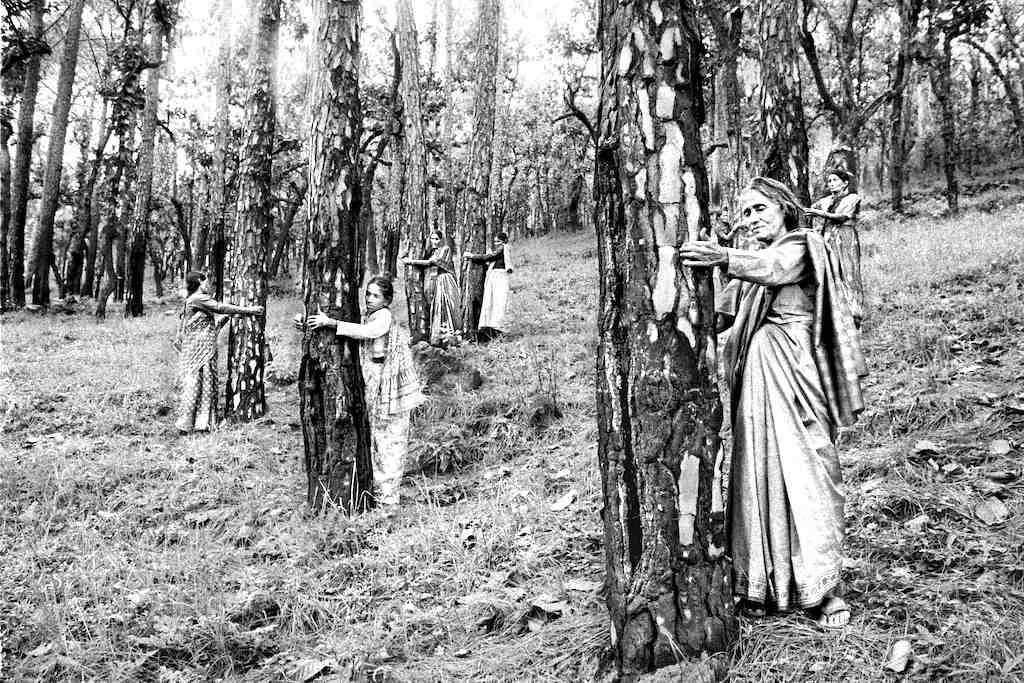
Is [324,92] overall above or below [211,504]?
above

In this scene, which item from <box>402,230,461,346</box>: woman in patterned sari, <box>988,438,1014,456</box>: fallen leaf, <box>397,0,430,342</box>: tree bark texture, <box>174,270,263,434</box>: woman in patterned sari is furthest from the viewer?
<box>397,0,430,342</box>: tree bark texture

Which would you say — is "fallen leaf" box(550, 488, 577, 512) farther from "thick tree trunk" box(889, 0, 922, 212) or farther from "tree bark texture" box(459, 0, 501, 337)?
"thick tree trunk" box(889, 0, 922, 212)

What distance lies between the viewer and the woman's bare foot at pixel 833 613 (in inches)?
123

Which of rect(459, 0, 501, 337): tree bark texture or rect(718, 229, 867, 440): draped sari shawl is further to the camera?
rect(459, 0, 501, 337): tree bark texture

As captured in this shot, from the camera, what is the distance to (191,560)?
4.86 m

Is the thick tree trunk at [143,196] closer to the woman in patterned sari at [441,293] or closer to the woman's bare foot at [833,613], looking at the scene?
the woman in patterned sari at [441,293]

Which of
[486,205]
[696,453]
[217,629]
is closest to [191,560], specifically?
[217,629]

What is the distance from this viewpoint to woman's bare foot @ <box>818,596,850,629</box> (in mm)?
3119

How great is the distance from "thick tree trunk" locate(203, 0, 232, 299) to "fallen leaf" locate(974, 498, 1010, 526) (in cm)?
1250

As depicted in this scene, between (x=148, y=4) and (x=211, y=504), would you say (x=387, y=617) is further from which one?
(x=148, y=4)

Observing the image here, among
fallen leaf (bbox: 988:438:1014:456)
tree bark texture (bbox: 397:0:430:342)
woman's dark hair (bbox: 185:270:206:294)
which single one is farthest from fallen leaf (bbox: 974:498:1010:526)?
woman's dark hair (bbox: 185:270:206:294)

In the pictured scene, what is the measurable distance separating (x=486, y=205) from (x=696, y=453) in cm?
966

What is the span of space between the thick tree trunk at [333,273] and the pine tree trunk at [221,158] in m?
8.25

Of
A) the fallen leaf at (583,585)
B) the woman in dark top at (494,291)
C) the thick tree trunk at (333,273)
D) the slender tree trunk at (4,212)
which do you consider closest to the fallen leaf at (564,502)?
the fallen leaf at (583,585)
